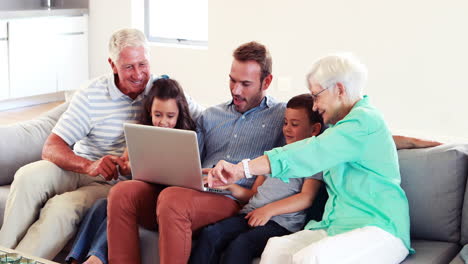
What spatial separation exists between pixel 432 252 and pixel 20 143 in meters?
1.89

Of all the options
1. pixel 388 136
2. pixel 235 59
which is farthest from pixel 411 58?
pixel 388 136

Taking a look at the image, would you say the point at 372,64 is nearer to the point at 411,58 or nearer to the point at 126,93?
the point at 411,58

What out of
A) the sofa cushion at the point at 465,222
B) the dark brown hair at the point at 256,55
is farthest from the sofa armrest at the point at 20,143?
the sofa cushion at the point at 465,222

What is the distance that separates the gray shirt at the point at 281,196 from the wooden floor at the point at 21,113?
395 centimetres

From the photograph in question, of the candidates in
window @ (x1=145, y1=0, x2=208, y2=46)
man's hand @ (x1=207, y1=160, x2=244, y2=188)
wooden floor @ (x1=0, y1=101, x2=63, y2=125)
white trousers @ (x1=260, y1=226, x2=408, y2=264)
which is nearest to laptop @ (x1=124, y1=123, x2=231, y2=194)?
man's hand @ (x1=207, y1=160, x2=244, y2=188)

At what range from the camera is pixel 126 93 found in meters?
3.04

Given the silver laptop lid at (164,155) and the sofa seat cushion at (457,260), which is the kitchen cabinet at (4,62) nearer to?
the silver laptop lid at (164,155)

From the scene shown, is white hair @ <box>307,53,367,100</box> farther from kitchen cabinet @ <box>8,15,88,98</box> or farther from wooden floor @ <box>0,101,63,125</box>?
kitchen cabinet @ <box>8,15,88,98</box>

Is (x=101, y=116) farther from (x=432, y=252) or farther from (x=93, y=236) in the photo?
(x=432, y=252)

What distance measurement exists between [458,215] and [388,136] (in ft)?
1.29

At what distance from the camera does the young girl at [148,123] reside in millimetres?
2625

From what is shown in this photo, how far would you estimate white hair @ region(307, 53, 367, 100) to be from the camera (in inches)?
90.0

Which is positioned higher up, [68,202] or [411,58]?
[411,58]

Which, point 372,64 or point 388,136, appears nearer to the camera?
point 388,136
